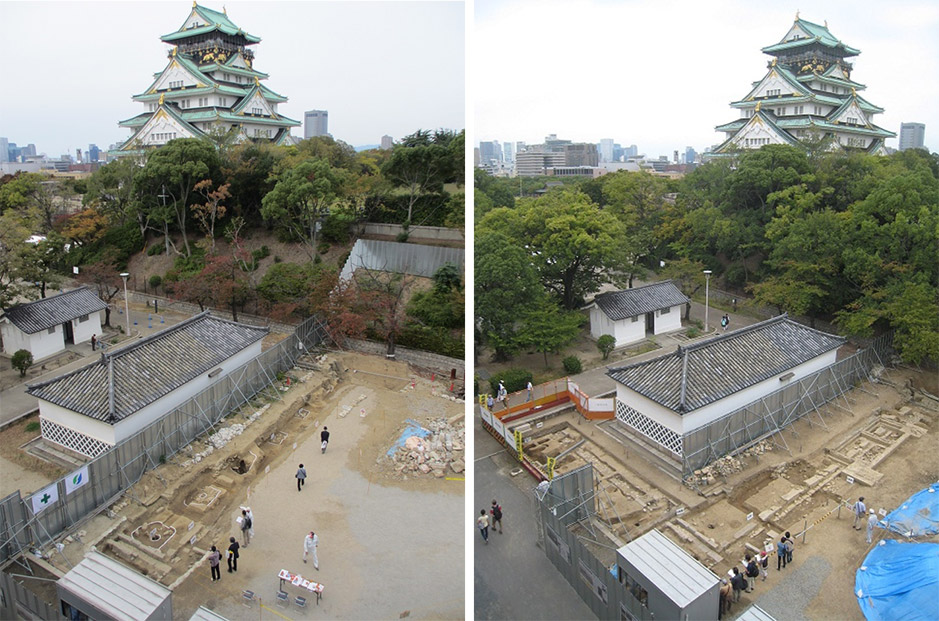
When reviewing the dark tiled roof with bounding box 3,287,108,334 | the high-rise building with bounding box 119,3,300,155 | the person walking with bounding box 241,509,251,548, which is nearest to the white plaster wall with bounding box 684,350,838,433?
the person walking with bounding box 241,509,251,548

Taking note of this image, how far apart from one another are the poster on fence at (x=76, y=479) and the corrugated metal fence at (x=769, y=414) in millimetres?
7373

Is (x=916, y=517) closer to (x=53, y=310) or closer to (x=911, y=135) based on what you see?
(x=53, y=310)

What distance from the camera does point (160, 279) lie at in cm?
1731

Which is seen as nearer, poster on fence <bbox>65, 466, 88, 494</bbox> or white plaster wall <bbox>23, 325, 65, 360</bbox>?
poster on fence <bbox>65, 466, 88, 494</bbox>

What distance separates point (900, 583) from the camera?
20.0ft

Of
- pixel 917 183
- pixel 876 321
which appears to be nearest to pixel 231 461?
pixel 876 321

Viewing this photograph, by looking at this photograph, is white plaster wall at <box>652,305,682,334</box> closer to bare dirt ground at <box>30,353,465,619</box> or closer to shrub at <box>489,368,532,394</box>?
shrub at <box>489,368,532,394</box>

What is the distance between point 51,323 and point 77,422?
4926mm

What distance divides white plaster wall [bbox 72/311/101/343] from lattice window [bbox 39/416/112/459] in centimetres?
476

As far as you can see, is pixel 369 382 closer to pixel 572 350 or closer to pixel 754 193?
pixel 572 350

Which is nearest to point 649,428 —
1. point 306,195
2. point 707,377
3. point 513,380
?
point 707,377

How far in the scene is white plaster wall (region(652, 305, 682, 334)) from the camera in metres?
14.2

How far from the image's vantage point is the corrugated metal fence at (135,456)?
22.2ft

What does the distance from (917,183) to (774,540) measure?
923cm
